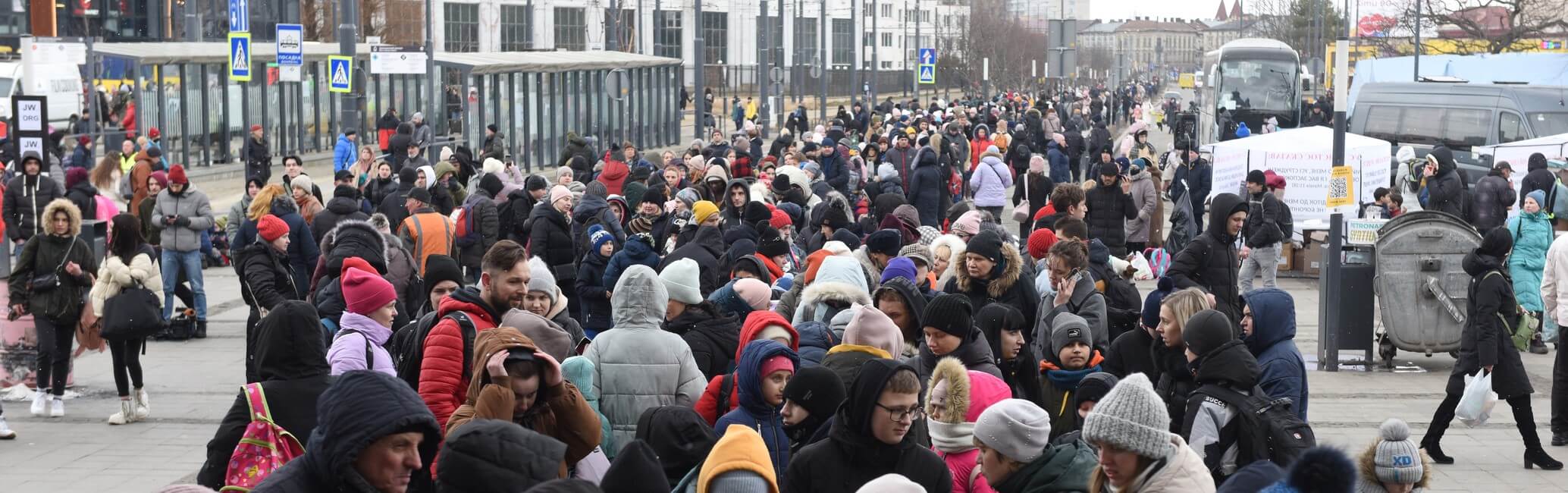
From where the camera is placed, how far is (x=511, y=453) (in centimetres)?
382

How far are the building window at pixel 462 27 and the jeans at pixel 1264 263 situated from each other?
228ft

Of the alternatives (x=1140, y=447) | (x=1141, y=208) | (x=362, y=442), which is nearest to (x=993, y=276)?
(x=1140, y=447)

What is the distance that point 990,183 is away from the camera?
19078 millimetres

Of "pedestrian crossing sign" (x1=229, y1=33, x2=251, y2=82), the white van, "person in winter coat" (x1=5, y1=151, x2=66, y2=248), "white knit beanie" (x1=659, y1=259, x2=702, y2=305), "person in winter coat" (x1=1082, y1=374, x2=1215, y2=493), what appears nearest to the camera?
"person in winter coat" (x1=1082, y1=374, x2=1215, y2=493)

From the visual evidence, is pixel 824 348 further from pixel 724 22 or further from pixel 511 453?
pixel 724 22

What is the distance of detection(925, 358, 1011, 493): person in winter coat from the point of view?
5.47 meters

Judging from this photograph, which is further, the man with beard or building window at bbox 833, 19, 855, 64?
building window at bbox 833, 19, 855, 64

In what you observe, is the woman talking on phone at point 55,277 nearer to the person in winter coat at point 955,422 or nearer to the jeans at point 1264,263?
the person in winter coat at point 955,422

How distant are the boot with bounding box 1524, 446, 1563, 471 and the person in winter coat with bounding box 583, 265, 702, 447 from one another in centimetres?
546

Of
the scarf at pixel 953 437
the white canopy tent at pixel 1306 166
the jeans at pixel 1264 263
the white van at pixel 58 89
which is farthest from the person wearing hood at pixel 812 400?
the white van at pixel 58 89

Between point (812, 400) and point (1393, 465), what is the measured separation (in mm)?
1781

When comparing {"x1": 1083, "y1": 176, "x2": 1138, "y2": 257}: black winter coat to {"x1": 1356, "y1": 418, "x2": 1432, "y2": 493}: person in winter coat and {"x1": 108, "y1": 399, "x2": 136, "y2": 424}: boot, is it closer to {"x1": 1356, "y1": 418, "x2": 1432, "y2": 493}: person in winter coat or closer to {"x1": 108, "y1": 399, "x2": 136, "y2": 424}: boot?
{"x1": 108, "y1": 399, "x2": 136, "y2": 424}: boot

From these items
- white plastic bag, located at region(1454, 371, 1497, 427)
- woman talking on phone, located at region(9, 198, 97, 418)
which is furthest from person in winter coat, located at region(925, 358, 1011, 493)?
woman talking on phone, located at region(9, 198, 97, 418)

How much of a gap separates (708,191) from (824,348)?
8109 millimetres
